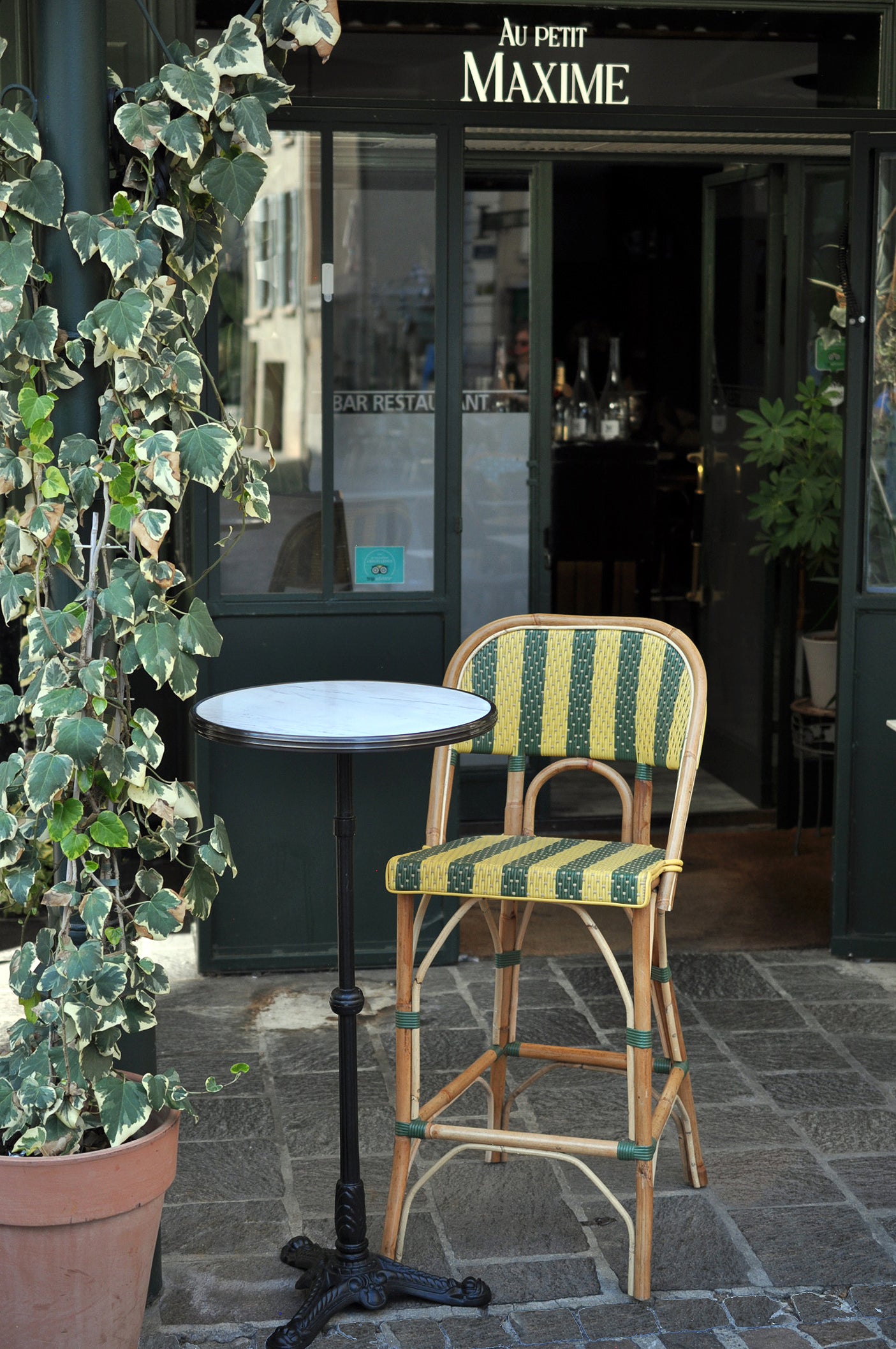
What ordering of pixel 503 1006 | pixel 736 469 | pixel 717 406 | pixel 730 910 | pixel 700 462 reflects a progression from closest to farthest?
pixel 503 1006
pixel 730 910
pixel 736 469
pixel 717 406
pixel 700 462

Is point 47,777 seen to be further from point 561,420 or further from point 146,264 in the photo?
point 561,420

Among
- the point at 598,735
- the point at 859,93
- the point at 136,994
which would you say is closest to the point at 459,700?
the point at 598,735

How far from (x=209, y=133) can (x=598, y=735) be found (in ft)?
4.16

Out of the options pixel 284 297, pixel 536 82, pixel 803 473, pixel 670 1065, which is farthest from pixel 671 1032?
pixel 803 473

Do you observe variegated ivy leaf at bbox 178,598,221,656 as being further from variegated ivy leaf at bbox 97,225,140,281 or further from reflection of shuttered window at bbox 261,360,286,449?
reflection of shuttered window at bbox 261,360,286,449

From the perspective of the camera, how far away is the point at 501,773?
552 cm

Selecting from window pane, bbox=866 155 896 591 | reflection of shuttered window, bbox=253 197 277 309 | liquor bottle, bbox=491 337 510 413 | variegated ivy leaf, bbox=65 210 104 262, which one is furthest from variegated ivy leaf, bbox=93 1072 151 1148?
liquor bottle, bbox=491 337 510 413

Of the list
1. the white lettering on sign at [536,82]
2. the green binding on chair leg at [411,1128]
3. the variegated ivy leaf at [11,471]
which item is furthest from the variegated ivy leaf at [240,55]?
the white lettering on sign at [536,82]

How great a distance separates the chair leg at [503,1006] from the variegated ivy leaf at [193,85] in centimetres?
152

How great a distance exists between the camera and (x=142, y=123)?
2.32m

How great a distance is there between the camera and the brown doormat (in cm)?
441

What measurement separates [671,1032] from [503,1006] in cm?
33

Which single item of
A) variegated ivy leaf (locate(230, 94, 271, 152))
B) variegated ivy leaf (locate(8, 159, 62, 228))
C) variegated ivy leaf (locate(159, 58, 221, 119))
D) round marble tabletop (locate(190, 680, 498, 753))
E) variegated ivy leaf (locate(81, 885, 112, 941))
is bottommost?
variegated ivy leaf (locate(81, 885, 112, 941))

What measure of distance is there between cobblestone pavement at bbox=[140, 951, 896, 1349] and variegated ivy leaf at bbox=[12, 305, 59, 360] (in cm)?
154
